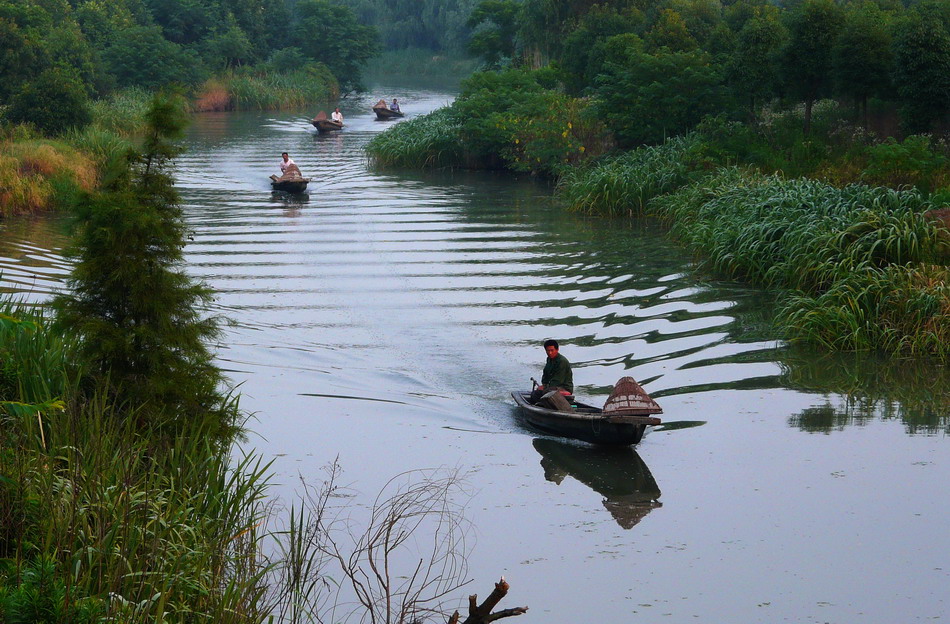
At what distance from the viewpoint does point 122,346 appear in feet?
29.0

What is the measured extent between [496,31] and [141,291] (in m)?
45.8

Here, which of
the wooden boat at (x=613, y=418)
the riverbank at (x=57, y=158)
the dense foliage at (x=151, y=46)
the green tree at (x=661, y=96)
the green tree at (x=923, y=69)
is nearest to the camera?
the wooden boat at (x=613, y=418)

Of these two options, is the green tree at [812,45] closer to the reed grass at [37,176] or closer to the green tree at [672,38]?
the green tree at [672,38]

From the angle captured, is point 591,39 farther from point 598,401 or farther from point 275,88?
point 275,88

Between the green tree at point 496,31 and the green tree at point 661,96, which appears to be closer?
the green tree at point 661,96

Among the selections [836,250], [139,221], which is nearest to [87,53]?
[836,250]

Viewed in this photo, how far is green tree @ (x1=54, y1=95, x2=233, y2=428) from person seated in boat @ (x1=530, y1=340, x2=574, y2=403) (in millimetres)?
4169

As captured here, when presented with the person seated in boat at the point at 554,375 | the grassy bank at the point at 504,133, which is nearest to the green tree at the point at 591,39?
the grassy bank at the point at 504,133

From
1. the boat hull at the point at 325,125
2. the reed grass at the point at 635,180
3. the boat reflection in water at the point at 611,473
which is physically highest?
the boat hull at the point at 325,125

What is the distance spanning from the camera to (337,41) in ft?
235

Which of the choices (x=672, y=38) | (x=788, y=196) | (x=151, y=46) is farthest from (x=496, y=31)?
(x=788, y=196)

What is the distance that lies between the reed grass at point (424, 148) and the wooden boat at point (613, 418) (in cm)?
2592

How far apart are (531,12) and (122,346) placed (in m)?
36.0

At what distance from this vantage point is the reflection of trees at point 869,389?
12.2m
